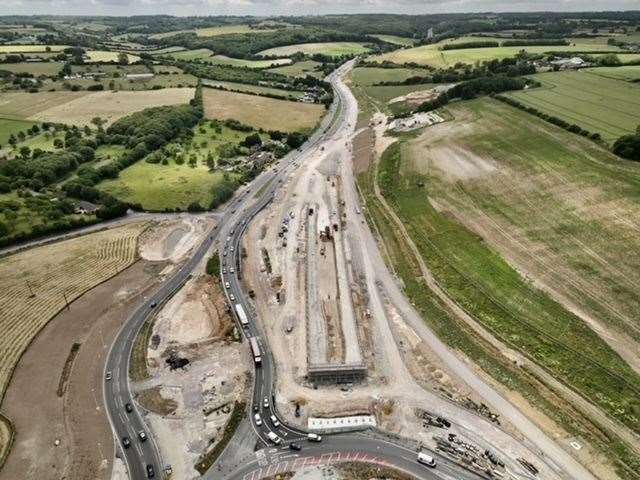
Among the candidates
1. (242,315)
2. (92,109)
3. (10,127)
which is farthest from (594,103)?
(10,127)

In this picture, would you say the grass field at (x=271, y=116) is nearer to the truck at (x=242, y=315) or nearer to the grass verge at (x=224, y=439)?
the truck at (x=242, y=315)

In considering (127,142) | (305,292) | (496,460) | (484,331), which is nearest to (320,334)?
(305,292)

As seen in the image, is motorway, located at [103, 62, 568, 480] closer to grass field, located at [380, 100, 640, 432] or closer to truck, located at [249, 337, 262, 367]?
truck, located at [249, 337, 262, 367]

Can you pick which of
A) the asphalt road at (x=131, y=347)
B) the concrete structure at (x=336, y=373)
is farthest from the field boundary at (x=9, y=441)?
the concrete structure at (x=336, y=373)

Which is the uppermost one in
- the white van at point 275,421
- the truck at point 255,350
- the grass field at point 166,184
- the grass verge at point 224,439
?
the grass field at point 166,184

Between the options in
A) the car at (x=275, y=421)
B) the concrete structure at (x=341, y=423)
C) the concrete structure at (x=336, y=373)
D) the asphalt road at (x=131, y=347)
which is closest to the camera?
the asphalt road at (x=131, y=347)

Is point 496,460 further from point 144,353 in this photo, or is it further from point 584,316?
point 144,353

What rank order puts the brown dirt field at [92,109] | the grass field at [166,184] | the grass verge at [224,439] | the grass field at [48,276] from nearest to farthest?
the grass verge at [224,439]
the grass field at [48,276]
the grass field at [166,184]
the brown dirt field at [92,109]
